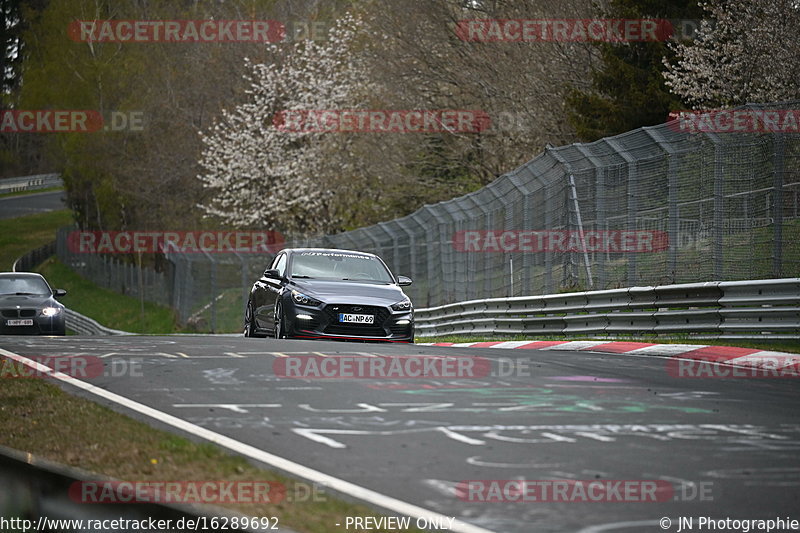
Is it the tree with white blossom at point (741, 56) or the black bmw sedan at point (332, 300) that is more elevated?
the tree with white blossom at point (741, 56)

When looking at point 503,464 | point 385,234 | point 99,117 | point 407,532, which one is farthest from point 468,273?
point 99,117

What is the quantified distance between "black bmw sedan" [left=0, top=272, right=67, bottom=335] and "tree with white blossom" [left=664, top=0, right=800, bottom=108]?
1377cm

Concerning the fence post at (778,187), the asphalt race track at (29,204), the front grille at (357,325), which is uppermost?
the asphalt race track at (29,204)

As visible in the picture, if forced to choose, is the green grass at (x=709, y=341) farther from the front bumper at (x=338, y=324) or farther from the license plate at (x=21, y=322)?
the license plate at (x=21, y=322)

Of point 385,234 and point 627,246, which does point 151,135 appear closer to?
point 385,234

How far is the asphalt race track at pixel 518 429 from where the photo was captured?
6.23 metres

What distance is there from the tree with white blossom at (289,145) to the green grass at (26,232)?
93.4 feet

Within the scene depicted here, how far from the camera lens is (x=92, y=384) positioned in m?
11.4

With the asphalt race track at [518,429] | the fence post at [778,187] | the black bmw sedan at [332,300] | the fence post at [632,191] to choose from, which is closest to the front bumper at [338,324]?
the black bmw sedan at [332,300]

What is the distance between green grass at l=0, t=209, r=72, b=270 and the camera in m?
78.7

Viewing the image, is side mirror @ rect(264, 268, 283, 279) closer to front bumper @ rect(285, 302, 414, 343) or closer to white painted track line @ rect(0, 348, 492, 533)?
front bumper @ rect(285, 302, 414, 343)

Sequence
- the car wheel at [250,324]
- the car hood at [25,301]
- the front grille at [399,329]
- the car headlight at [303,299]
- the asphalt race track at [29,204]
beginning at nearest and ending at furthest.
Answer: the car headlight at [303,299] → the front grille at [399,329] → the car wheel at [250,324] → the car hood at [25,301] → the asphalt race track at [29,204]

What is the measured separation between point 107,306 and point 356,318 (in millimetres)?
45609

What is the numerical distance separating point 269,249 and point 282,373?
2814 cm
